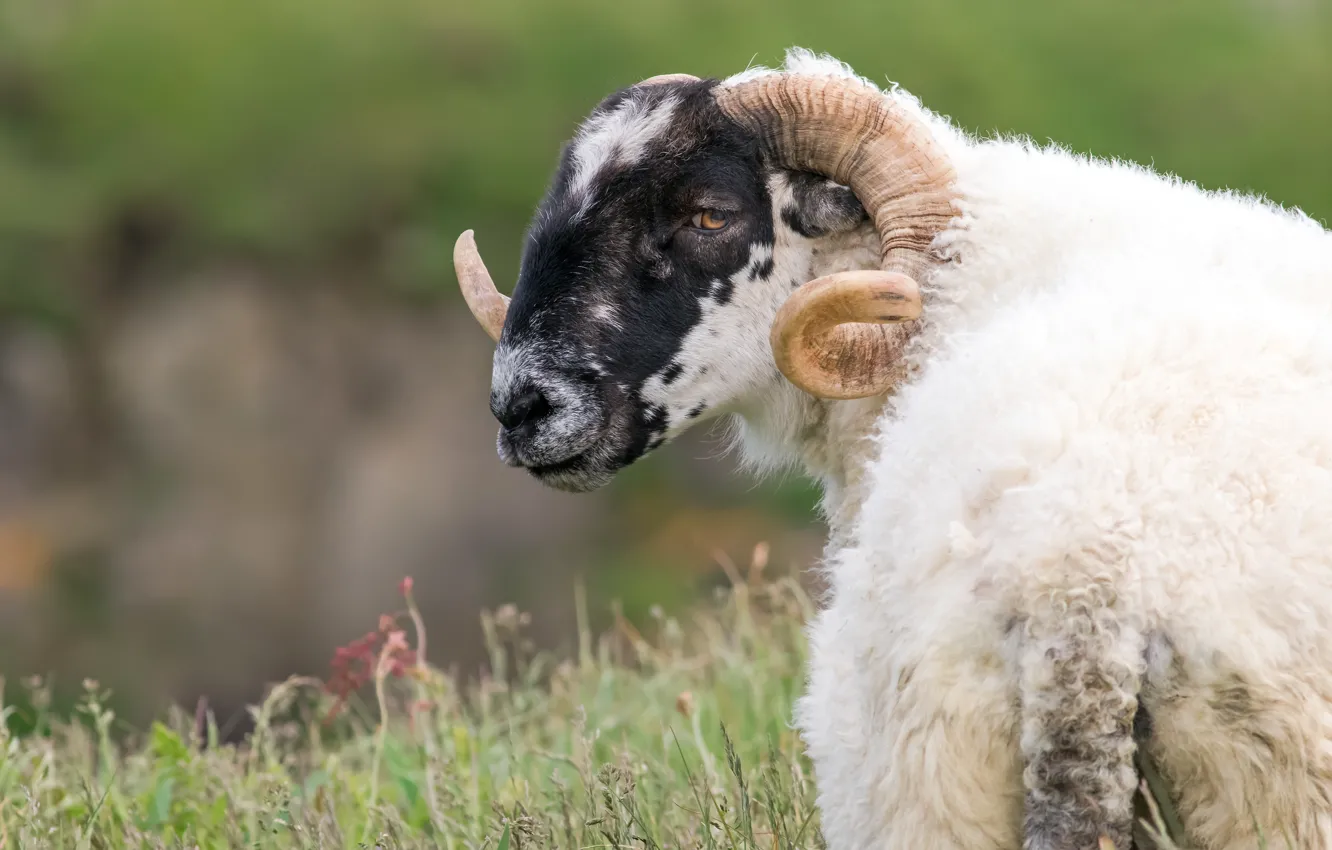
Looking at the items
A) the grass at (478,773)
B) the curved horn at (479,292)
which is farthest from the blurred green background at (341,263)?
the curved horn at (479,292)

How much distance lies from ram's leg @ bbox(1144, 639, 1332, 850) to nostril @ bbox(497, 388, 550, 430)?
5.63ft

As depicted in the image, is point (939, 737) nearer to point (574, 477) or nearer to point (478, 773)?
point (574, 477)

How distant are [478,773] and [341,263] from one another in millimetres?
12022

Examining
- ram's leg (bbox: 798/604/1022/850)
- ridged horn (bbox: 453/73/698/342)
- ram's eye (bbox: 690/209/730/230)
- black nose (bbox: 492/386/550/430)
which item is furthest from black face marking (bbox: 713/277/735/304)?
ram's leg (bbox: 798/604/1022/850)

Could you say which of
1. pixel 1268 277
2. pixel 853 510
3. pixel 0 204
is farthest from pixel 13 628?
pixel 1268 277

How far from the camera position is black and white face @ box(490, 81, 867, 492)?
3.44m

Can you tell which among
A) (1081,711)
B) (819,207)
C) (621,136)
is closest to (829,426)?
(819,207)

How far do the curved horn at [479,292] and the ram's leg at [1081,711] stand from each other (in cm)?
199

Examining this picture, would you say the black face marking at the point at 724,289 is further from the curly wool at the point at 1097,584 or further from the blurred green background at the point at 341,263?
the blurred green background at the point at 341,263

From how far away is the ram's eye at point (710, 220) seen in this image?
11.4 feet

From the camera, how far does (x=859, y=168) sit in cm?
337

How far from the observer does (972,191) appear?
3.37 meters

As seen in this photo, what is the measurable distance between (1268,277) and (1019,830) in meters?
1.15

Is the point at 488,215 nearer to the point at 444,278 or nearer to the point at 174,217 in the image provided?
the point at 444,278
